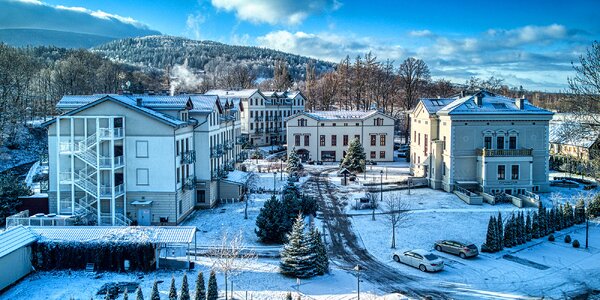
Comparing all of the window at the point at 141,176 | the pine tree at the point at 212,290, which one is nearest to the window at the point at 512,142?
the window at the point at 141,176

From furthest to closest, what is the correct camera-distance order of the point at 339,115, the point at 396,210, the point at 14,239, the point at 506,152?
the point at 339,115, the point at 506,152, the point at 396,210, the point at 14,239

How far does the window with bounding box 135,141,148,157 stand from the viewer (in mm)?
33750

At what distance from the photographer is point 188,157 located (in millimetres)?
36469

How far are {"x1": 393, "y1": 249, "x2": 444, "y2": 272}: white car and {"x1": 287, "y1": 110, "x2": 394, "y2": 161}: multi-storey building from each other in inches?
1558

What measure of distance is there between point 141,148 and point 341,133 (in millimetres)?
36579

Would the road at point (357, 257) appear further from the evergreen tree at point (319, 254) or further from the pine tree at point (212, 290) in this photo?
the pine tree at point (212, 290)

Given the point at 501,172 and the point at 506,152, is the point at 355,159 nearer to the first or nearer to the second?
the point at 501,172

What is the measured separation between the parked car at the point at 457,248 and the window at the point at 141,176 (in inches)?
788

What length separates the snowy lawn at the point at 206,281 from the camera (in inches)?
861

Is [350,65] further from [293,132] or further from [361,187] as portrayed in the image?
[361,187]

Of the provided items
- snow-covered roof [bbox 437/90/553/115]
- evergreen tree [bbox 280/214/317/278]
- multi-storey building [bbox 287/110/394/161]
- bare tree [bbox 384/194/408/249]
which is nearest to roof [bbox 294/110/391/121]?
multi-storey building [bbox 287/110/394/161]

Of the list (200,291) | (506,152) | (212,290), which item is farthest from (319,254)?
(506,152)

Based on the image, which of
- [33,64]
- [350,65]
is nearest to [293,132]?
[350,65]

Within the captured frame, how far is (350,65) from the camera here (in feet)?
311
